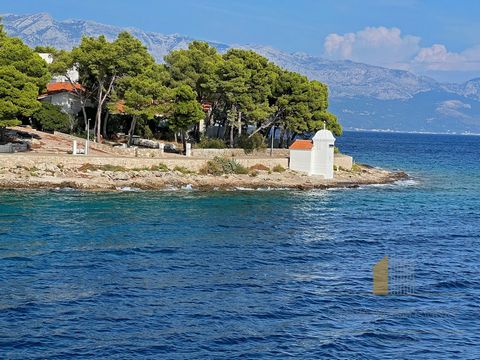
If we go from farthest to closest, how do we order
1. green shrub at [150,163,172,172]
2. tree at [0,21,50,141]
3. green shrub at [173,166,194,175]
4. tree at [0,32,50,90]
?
tree at [0,32,50,90] < green shrub at [173,166,194,175] < green shrub at [150,163,172,172] < tree at [0,21,50,141]

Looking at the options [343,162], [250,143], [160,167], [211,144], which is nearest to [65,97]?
[211,144]

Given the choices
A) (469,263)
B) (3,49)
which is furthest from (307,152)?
(469,263)

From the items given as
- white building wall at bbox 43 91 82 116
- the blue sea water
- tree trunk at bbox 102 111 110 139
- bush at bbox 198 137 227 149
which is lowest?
the blue sea water

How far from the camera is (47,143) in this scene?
7100cm

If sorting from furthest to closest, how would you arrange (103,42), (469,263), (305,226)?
(103,42) < (305,226) < (469,263)

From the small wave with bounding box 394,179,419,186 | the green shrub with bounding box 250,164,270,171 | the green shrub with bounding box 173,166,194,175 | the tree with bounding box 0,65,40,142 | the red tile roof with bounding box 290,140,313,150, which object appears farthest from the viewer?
the small wave with bounding box 394,179,419,186

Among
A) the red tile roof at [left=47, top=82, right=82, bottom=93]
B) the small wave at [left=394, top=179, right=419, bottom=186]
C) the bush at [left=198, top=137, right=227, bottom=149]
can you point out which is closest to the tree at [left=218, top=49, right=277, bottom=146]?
the bush at [left=198, top=137, right=227, bottom=149]

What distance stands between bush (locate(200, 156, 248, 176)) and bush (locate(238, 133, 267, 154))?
9.50m

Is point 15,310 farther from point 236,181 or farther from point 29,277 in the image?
point 236,181

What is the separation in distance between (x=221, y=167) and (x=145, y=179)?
922 centimetres

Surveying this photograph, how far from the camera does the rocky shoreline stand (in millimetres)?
57719

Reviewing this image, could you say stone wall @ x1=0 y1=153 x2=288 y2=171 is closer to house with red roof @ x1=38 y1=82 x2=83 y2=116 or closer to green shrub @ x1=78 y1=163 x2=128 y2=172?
green shrub @ x1=78 y1=163 x2=128 y2=172

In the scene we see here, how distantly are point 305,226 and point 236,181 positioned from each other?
69.0 ft

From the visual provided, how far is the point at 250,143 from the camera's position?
79.1m
